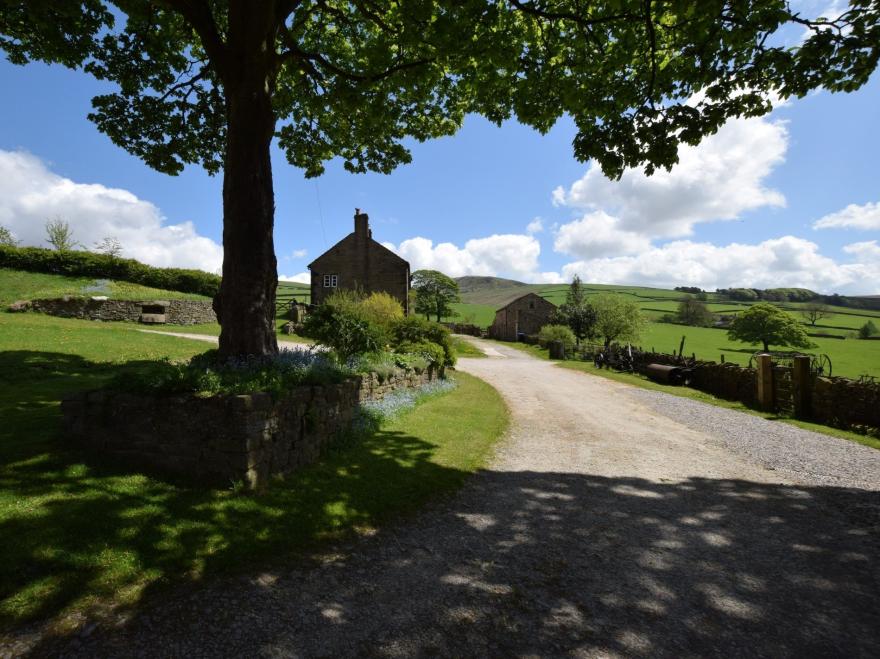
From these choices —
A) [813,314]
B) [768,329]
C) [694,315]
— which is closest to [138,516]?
[768,329]

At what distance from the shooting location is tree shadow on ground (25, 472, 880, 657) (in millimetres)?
3244

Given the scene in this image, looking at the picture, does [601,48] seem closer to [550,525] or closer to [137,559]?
[550,525]

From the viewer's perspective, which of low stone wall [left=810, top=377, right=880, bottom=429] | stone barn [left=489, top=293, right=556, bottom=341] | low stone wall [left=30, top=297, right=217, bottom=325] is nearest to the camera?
low stone wall [left=810, top=377, right=880, bottom=429]

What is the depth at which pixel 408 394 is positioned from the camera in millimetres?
12945

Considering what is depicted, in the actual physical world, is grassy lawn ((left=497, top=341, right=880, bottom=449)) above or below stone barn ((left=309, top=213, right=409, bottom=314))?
below

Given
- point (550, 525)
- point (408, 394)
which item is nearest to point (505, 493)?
point (550, 525)

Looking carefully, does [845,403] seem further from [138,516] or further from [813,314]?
[813,314]

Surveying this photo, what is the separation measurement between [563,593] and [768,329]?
71926 mm

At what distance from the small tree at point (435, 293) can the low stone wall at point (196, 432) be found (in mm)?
74243

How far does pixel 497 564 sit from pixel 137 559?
12.0 ft

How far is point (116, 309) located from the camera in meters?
24.9

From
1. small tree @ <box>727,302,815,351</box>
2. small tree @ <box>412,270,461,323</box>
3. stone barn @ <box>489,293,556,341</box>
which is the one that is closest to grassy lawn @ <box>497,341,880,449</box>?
stone barn @ <box>489,293,556,341</box>

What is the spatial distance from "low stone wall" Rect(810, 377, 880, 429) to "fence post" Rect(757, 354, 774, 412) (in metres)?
1.45

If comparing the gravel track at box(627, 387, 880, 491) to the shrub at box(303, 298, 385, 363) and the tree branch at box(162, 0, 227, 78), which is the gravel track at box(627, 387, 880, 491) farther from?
the tree branch at box(162, 0, 227, 78)
